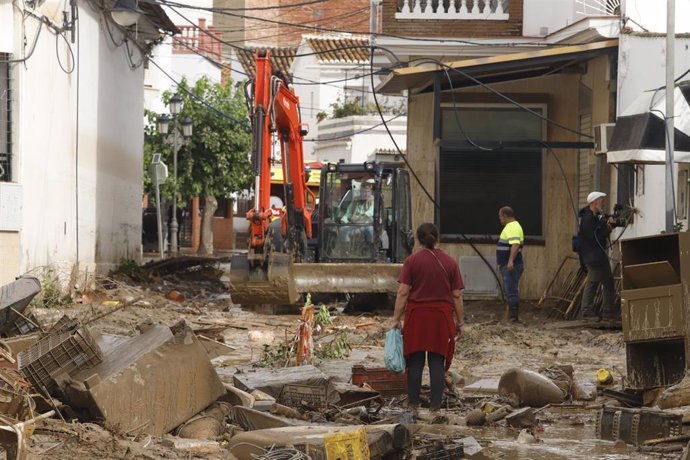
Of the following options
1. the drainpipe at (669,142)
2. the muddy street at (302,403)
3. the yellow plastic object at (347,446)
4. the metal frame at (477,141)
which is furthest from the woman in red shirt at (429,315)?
the metal frame at (477,141)

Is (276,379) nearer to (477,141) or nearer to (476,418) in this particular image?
(476,418)

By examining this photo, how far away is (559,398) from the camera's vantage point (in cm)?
1156

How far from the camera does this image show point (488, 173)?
74.2 feet

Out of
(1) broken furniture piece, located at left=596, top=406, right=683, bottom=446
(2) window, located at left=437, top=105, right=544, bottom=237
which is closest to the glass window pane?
(2) window, located at left=437, top=105, right=544, bottom=237

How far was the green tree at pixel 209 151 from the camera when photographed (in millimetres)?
44281

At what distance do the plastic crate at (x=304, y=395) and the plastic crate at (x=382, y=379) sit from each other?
1096mm

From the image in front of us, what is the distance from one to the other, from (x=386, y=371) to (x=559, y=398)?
1646 mm

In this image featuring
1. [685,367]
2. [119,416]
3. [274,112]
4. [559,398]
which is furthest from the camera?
[274,112]

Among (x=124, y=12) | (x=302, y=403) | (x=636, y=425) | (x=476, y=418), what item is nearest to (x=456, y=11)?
(x=124, y=12)

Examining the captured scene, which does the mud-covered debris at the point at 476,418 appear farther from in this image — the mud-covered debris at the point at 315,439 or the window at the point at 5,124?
the window at the point at 5,124

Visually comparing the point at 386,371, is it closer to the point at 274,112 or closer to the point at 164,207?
the point at 274,112

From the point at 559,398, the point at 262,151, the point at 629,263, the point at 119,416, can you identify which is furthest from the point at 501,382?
the point at 262,151

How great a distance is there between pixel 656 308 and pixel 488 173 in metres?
12.2

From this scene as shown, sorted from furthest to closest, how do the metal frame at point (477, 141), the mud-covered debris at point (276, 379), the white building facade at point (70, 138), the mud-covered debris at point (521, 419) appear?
the metal frame at point (477, 141) → the white building facade at point (70, 138) → the mud-covered debris at point (276, 379) → the mud-covered debris at point (521, 419)
